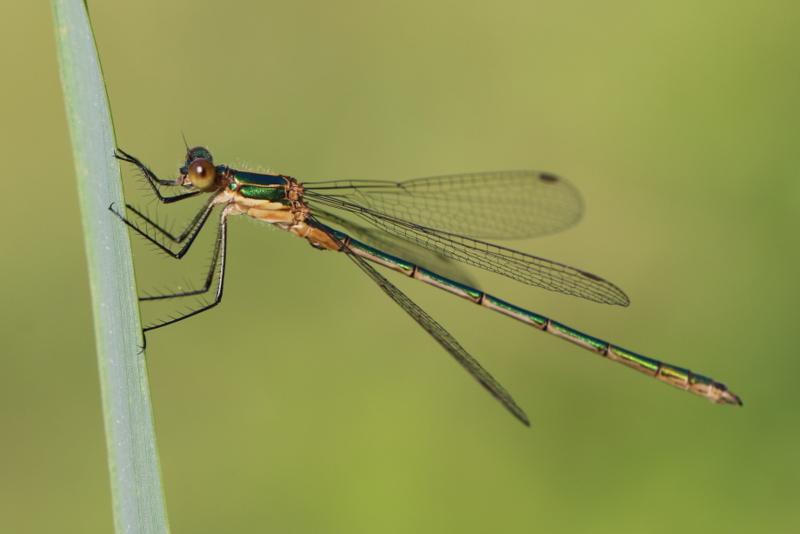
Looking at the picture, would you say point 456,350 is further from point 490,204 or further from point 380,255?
point 490,204

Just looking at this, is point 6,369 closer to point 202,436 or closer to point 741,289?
A: point 202,436

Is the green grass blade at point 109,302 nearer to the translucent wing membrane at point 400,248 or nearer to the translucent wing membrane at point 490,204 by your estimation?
the translucent wing membrane at point 400,248

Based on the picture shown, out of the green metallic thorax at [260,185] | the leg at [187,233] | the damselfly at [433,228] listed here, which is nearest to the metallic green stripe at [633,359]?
the damselfly at [433,228]

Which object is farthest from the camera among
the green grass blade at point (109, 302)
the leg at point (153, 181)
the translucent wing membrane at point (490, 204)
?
the translucent wing membrane at point (490, 204)

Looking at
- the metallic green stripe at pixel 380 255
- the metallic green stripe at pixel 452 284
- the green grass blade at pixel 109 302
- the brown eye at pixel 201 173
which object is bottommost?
the green grass blade at pixel 109 302

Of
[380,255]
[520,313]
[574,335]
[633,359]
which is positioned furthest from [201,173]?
[633,359]

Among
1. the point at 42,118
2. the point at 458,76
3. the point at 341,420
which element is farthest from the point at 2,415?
the point at 458,76
